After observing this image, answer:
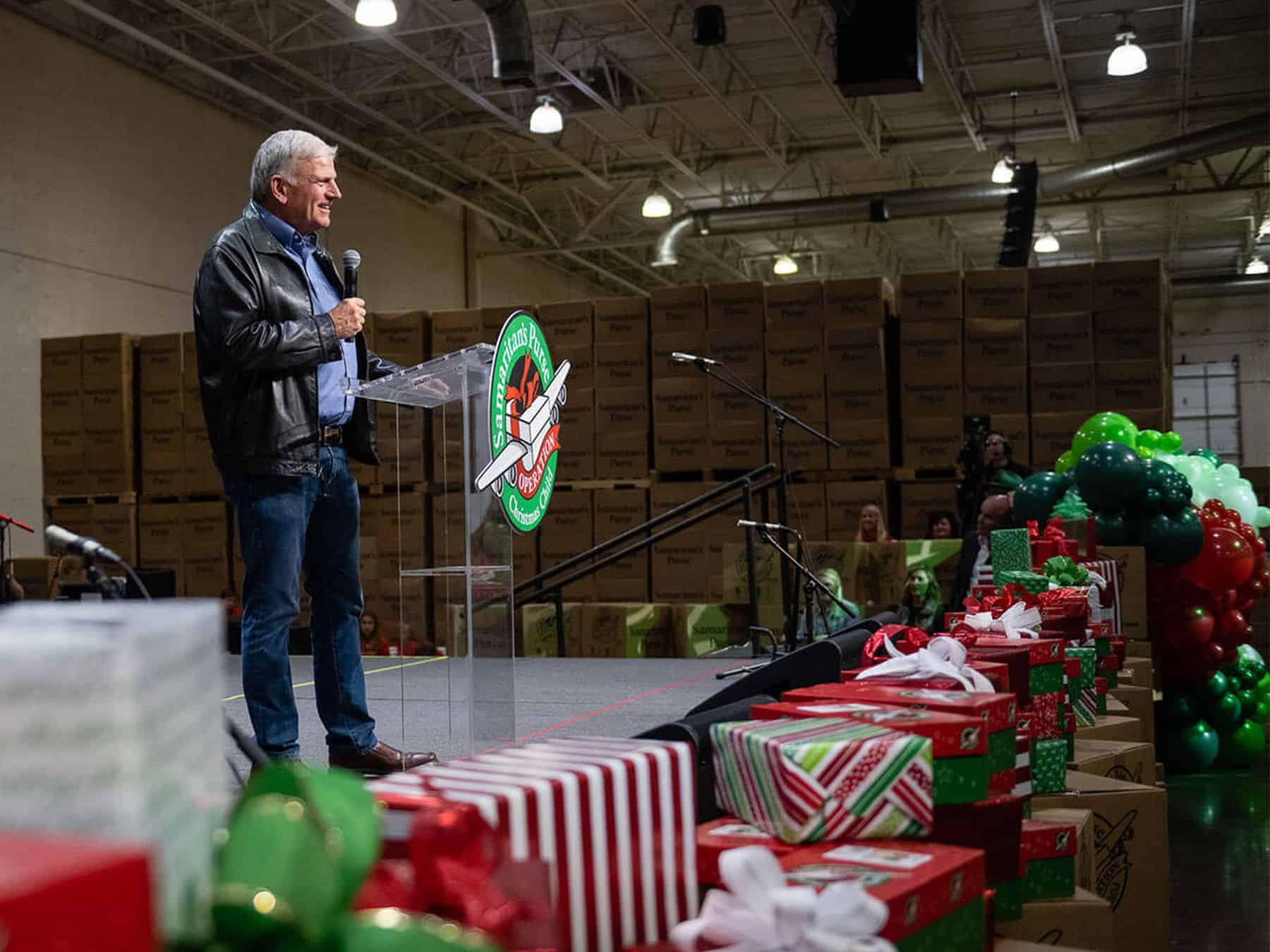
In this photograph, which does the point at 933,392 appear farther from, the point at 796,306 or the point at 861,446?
the point at 796,306

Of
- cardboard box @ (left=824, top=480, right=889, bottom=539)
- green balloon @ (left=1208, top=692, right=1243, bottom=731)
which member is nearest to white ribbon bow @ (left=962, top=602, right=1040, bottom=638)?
green balloon @ (left=1208, top=692, right=1243, bottom=731)

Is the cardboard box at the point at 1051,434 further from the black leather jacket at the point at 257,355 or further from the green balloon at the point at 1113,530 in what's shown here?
the black leather jacket at the point at 257,355

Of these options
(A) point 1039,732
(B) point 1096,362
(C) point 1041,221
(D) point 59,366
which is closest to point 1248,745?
(B) point 1096,362

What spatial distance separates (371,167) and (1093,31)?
6.89m

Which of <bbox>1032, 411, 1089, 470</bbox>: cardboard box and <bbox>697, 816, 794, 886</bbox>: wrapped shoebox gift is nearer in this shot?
<bbox>697, 816, 794, 886</bbox>: wrapped shoebox gift

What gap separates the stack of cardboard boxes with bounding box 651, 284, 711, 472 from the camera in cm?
819

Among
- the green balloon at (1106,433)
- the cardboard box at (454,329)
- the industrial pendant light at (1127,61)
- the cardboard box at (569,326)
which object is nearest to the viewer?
the green balloon at (1106,433)

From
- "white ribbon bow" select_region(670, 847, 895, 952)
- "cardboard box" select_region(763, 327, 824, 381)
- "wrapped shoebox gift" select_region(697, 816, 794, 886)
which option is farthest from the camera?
"cardboard box" select_region(763, 327, 824, 381)

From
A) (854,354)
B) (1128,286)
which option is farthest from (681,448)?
(1128,286)

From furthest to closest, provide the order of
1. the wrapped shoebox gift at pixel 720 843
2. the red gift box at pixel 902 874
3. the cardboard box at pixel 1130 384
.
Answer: the cardboard box at pixel 1130 384
the wrapped shoebox gift at pixel 720 843
the red gift box at pixel 902 874

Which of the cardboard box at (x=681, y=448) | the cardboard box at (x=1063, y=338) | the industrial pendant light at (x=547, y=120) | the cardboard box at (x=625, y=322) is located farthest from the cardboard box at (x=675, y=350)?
the industrial pendant light at (x=547, y=120)

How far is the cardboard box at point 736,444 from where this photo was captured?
8.04 meters

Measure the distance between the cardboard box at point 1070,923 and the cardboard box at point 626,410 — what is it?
660 cm

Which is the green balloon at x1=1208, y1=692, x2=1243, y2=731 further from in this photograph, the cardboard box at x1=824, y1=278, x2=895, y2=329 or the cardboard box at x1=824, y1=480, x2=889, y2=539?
the cardboard box at x1=824, y1=278, x2=895, y2=329
